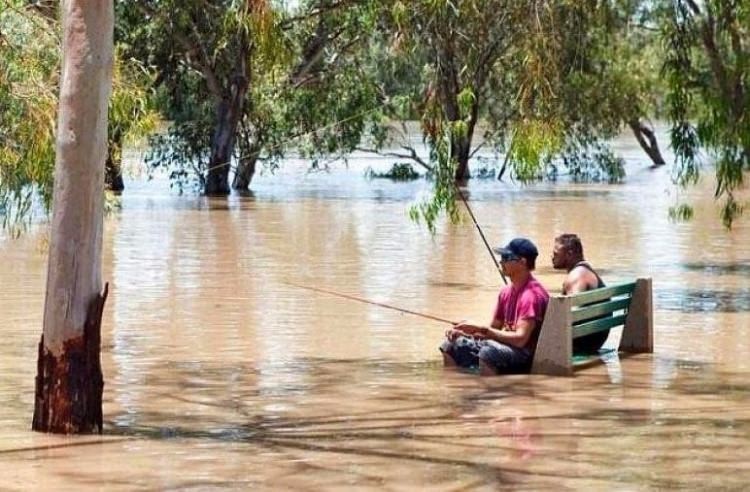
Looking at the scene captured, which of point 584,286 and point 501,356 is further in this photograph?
point 584,286

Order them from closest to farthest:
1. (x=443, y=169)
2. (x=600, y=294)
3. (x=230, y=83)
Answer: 1. (x=600, y=294)
2. (x=443, y=169)
3. (x=230, y=83)

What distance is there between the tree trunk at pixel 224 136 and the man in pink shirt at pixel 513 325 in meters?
27.1

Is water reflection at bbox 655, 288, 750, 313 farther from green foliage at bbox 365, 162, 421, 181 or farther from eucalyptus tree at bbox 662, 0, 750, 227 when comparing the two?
green foliage at bbox 365, 162, 421, 181

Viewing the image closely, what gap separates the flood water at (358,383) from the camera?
29.0 feet

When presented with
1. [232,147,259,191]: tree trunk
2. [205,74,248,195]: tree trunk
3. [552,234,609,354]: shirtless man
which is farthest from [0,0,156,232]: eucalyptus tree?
[232,147,259,191]: tree trunk

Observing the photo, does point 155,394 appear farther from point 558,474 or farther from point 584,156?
point 584,156

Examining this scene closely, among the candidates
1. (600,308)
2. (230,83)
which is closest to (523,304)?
(600,308)

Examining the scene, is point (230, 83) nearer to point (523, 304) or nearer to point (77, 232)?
point (523, 304)

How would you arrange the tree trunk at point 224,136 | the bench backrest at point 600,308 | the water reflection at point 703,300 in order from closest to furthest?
1. the bench backrest at point 600,308
2. the water reflection at point 703,300
3. the tree trunk at point 224,136

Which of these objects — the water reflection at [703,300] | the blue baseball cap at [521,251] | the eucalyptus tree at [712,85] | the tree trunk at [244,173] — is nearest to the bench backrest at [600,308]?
the blue baseball cap at [521,251]

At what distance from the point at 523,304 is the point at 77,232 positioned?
12.0 feet

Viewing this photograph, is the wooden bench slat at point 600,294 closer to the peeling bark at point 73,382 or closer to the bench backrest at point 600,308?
the bench backrest at point 600,308

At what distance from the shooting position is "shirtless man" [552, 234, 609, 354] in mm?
12750

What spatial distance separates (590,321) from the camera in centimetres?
1274
